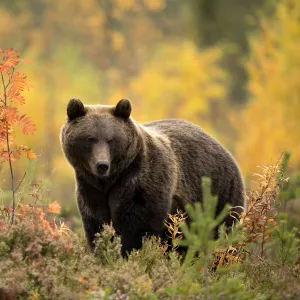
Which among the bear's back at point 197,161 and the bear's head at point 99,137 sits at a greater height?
the bear's head at point 99,137

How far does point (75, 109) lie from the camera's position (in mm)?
6246

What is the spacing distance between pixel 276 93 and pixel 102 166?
1202cm

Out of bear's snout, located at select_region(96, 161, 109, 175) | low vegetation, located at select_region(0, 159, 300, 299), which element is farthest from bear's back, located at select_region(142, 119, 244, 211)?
low vegetation, located at select_region(0, 159, 300, 299)

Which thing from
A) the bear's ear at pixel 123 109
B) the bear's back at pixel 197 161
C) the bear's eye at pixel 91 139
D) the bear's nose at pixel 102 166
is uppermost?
the bear's ear at pixel 123 109

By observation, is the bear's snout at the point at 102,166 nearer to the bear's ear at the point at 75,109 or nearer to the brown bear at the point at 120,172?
the brown bear at the point at 120,172

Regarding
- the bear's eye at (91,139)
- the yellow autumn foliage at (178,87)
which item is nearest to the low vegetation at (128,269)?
the bear's eye at (91,139)

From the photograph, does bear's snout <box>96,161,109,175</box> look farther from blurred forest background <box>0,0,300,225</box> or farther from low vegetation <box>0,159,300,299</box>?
blurred forest background <box>0,0,300,225</box>

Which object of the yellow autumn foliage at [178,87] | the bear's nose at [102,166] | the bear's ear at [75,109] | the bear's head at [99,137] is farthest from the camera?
the yellow autumn foliage at [178,87]

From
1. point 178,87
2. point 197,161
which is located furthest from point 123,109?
point 178,87

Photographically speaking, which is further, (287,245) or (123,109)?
(123,109)

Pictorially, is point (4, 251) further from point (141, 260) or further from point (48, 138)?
point (48, 138)

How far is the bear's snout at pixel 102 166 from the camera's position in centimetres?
579

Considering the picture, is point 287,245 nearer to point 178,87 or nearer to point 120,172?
point 120,172

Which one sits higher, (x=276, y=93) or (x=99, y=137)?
(x=99, y=137)
